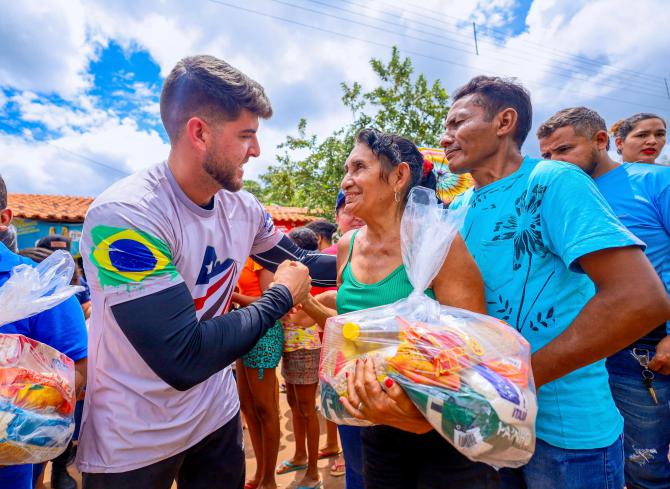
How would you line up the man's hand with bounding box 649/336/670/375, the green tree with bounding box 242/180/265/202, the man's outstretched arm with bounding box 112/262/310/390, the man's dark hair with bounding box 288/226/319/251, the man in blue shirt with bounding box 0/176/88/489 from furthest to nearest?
1. the green tree with bounding box 242/180/265/202
2. the man's dark hair with bounding box 288/226/319/251
3. the man's hand with bounding box 649/336/670/375
4. the man in blue shirt with bounding box 0/176/88/489
5. the man's outstretched arm with bounding box 112/262/310/390

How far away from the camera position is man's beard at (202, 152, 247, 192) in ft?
5.61

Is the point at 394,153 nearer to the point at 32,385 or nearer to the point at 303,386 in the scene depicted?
the point at 32,385

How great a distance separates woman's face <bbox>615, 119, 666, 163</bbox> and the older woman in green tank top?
8.00 feet

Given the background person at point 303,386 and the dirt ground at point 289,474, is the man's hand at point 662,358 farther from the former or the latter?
the dirt ground at point 289,474

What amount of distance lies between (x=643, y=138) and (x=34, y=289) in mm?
4431

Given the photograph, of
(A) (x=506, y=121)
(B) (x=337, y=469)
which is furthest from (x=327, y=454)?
(A) (x=506, y=121)

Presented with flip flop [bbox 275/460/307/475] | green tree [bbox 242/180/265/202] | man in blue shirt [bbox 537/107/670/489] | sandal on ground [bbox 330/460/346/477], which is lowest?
green tree [bbox 242/180/265/202]

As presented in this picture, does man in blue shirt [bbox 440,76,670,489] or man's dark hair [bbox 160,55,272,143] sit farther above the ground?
man's dark hair [bbox 160,55,272,143]

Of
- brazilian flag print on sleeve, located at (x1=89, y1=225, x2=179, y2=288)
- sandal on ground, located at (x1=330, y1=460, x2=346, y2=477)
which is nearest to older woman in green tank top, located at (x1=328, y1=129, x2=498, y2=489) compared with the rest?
brazilian flag print on sleeve, located at (x1=89, y1=225, x2=179, y2=288)

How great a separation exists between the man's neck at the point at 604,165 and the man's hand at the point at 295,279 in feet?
7.44

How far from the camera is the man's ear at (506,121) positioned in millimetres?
1692

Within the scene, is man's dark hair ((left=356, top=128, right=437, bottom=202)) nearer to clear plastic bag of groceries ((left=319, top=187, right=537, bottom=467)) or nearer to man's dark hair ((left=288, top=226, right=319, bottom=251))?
clear plastic bag of groceries ((left=319, top=187, right=537, bottom=467))

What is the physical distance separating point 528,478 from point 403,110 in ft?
36.9

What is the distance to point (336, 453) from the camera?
4.25 m
